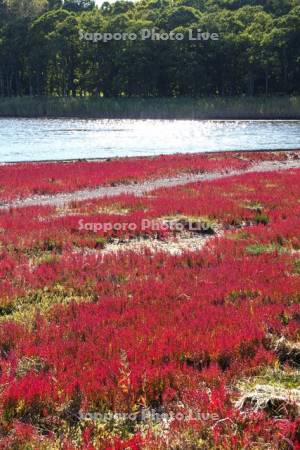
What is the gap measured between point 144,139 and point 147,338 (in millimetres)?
51606

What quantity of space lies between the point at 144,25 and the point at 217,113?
36.7m

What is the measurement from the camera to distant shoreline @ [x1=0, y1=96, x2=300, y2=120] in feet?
282

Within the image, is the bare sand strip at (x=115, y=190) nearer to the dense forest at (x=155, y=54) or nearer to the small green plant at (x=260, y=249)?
the small green plant at (x=260, y=249)

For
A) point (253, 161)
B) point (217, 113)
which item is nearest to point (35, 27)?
point (217, 113)

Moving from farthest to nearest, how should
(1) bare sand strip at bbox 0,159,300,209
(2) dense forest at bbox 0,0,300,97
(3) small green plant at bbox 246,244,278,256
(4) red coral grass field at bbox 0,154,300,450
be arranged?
1. (2) dense forest at bbox 0,0,300,97
2. (1) bare sand strip at bbox 0,159,300,209
3. (3) small green plant at bbox 246,244,278,256
4. (4) red coral grass field at bbox 0,154,300,450

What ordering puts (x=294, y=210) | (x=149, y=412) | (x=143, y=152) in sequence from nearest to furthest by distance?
(x=149, y=412) < (x=294, y=210) < (x=143, y=152)

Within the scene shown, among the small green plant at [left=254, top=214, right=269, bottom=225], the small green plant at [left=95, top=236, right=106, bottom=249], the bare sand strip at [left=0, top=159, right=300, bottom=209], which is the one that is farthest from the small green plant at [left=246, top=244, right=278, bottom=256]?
the bare sand strip at [left=0, top=159, right=300, bottom=209]

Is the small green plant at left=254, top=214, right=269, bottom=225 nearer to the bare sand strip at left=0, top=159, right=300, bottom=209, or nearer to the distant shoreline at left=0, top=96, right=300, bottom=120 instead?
the bare sand strip at left=0, top=159, right=300, bottom=209

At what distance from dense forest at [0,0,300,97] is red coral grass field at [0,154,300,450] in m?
94.0

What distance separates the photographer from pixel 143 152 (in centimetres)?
4631

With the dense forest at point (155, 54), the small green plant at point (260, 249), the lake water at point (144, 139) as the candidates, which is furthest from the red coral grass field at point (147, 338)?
the dense forest at point (155, 54)

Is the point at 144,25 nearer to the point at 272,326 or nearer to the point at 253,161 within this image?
the point at 253,161

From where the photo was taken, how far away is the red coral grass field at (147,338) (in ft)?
18.9

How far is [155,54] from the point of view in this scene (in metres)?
113
